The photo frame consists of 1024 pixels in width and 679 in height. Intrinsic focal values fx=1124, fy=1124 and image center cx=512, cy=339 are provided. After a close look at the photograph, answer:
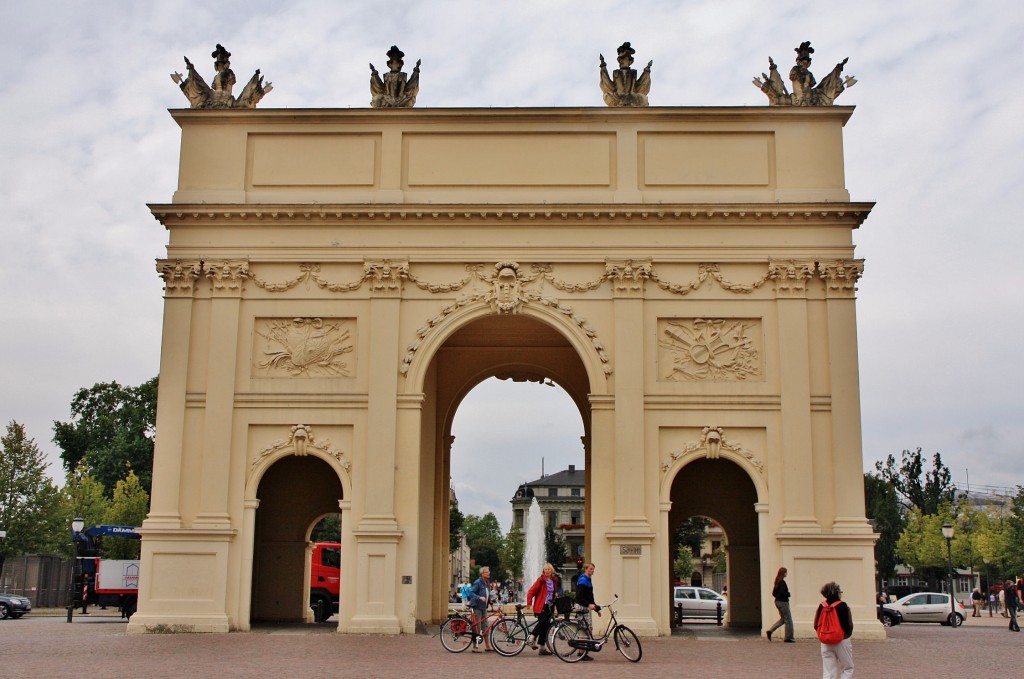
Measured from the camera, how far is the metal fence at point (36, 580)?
52.8m

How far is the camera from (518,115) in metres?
29.2

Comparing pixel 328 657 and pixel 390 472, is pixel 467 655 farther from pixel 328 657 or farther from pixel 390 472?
pixel 390 472

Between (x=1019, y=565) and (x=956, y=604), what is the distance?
19.5 m

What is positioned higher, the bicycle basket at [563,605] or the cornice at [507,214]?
the cornice at [507,214]

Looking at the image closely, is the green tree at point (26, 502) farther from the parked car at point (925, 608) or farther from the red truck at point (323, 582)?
the parked car at point (925, 608)

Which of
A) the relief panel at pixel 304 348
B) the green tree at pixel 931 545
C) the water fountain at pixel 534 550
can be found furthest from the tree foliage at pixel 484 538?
the relief panel at pixel 304 348

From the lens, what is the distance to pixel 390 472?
27484mm

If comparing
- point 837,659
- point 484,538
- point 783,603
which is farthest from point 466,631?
point 484,538

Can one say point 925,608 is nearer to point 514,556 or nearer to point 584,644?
point 584,644

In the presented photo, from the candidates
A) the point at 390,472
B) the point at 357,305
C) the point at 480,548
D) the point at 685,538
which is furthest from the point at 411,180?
the point at 480,548

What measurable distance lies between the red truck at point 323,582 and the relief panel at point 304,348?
990 centimetres

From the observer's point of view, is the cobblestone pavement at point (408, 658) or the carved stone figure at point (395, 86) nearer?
the cobblestone pavement at point (408, 658)

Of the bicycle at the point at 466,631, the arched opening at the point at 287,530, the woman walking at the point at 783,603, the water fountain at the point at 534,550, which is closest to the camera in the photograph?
the bicycle at the point at 466,631

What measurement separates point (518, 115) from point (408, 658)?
14.8 metres
